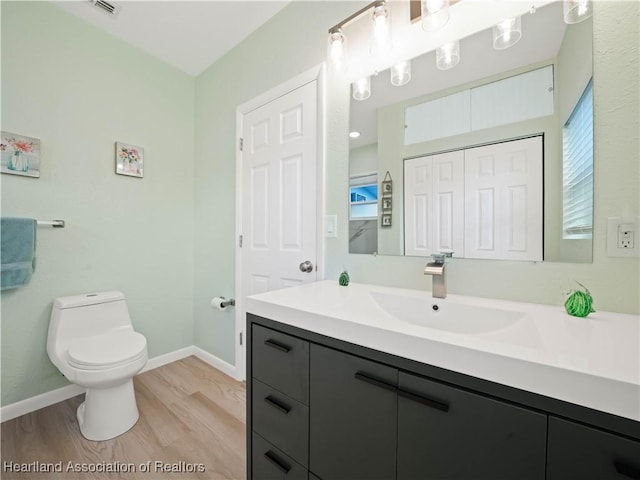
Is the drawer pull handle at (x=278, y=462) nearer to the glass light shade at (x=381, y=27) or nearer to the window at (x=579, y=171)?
the window at (x=579, y=171)

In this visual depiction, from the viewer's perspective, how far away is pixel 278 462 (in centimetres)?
94

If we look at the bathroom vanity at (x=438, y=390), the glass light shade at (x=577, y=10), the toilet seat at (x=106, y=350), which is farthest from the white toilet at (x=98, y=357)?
the glass light shade at (x=577, y=10)

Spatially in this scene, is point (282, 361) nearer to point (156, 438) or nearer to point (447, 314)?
point (447, 314)

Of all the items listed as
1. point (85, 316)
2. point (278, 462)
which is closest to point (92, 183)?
point (85, 316)

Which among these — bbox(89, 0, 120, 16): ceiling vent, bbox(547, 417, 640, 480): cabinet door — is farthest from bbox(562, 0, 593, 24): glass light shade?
bbox(89, 0, 120, 16): ceiling vent

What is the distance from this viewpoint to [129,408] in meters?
1.55

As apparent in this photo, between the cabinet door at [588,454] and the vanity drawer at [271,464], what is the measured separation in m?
0.69

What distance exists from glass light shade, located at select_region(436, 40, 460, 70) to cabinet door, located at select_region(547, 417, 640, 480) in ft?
4.04

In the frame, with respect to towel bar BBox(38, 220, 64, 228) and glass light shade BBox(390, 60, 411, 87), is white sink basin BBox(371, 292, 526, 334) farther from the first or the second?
towel bar BBox(38, 220, 64, 228)

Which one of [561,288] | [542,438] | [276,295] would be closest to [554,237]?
[561,288]

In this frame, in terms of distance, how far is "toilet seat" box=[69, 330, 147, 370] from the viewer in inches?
55.3

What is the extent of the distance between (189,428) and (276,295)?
1.13m

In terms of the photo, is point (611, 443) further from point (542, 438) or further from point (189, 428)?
point (189, 428)

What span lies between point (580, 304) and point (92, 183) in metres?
2.71
